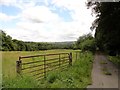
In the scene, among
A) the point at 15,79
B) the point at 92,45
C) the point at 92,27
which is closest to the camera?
the point at 15,79

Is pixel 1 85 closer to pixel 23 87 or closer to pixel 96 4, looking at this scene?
pixel 23 87

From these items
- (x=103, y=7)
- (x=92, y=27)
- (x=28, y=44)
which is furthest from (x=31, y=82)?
(x=28, y=44)

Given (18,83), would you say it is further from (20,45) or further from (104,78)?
(20,45)

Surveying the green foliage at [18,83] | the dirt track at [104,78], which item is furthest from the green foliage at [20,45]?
the green foliage at [18,83]

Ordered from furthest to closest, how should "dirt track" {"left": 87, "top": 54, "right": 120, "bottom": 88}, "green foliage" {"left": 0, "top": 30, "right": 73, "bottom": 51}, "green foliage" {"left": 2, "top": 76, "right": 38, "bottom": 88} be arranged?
"green foliage" {"left": 0, "top": 30, "right": 73, "bottom": 51} < "dirt track" {"left": 87, "top": 54, "right": 120, "bottom": 88} < "green foliage" {"left": 2, "top": 76, "right": 38, "bottom": 88}

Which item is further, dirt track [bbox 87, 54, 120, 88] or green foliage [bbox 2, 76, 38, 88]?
dirt track [bbox 87, 54, 120, 88]

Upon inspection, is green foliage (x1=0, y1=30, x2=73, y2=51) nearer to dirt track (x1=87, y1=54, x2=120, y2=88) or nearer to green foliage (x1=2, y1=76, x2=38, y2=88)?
dirt track (x1=87, y1=54, x2=120, y2=88)

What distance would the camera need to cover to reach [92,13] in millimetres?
28594

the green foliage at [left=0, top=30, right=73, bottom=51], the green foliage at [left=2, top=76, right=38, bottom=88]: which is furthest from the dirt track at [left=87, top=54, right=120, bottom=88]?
the green foliage at [left=0, top=30, right=73, bottom=51]

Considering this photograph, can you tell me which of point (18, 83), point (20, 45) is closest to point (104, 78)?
point (18, 83)

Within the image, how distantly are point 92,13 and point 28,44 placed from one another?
3875 inches

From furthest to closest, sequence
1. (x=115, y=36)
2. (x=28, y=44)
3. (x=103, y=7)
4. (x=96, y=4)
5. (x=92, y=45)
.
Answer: (x=28, y=44) < (x=92, y=45) < (x=115, y=36) < (x=96, y=4) < (x=103, y=7)

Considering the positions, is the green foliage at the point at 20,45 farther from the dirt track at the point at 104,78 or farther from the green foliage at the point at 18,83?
the green foliage at the point at 18,83

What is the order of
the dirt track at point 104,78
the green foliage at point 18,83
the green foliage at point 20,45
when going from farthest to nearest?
1. the green foliage at point 20,45
2. the dirt track at point 104,78
3. the green foliage at point 18,83
